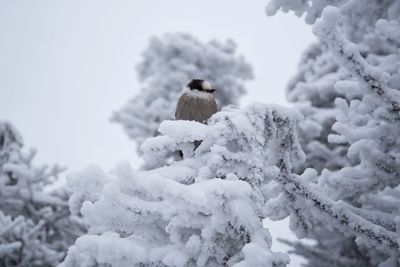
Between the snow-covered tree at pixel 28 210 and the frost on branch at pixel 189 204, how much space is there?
400 cm

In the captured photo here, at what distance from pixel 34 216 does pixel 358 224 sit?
5.57 metres

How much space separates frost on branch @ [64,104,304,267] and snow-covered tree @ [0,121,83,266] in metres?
4.00

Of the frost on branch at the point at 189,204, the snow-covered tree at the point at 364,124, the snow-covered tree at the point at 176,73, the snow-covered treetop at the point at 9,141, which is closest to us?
the frost on branch at the point at 189,204

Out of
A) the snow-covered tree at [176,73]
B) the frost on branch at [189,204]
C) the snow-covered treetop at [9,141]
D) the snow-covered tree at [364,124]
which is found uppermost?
the snow-covered tree at [176,73]

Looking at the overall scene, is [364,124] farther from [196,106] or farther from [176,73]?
[176,73]

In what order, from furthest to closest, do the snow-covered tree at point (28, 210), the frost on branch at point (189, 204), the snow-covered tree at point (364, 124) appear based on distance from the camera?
the snow-covered tree at point (28, 210) → the snow-covered tree at point (364, 124) → the frost on branch at point (189, 204)

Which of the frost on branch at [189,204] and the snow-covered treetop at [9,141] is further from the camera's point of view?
the snow-covered treetop at [9,141]

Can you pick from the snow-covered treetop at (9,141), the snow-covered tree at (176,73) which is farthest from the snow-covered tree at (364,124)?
the snow-covered tree at (176,73)

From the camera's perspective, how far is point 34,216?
21.7 feet

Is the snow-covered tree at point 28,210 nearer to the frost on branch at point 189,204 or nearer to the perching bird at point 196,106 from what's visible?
the perching bird at point 196,106

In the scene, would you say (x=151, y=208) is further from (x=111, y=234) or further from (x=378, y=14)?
(x=378, y=14)

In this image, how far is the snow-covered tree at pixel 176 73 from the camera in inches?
434

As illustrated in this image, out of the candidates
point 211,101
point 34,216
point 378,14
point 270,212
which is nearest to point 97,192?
point 270,212

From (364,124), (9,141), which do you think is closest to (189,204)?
(364,124)
